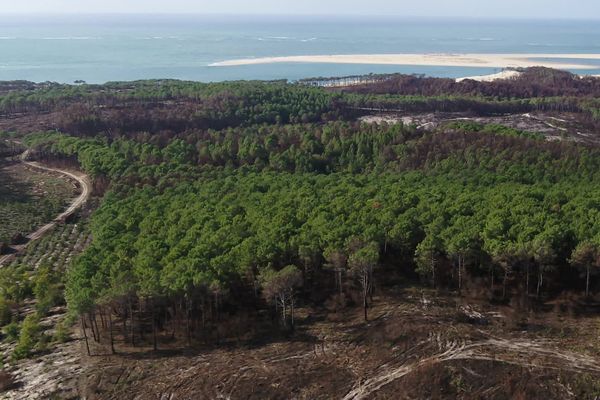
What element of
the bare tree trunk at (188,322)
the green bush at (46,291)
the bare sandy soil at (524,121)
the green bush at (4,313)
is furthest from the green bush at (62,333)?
the bare sandy soil at (524,121)

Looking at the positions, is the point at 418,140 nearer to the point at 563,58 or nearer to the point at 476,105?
the point at 476,105

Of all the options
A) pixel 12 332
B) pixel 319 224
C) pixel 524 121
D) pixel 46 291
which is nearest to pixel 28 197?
pixel 46 291

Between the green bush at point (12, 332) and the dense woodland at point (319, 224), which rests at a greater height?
the dense woodland at point (319, 224)

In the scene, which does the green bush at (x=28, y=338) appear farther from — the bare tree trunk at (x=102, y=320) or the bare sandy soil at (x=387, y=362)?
the bare sandy soil at (x=387, y=362)

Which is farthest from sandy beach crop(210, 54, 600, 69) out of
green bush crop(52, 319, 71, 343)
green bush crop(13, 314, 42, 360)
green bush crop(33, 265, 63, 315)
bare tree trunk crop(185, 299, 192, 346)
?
bare tree trunk crop(185, 299, 192, 346)

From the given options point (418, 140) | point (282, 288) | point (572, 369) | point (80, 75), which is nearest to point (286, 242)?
point (282, 288)

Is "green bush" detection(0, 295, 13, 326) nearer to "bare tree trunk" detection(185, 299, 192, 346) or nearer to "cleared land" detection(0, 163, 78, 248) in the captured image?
"bare tree trunk" detection(185, 299, 192, 346)
